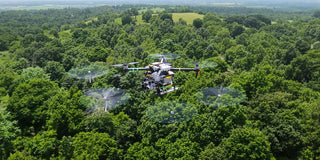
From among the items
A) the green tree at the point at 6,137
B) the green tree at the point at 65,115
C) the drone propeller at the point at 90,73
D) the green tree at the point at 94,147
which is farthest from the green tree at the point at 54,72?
the green tree at the point at 94,147

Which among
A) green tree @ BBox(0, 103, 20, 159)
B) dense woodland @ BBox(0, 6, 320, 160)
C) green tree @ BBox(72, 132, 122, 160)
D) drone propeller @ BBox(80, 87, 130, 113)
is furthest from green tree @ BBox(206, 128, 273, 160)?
green tree @ BBox(0, 103, 20, 159)

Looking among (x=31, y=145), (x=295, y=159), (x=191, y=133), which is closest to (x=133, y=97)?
(x=191, y=133)

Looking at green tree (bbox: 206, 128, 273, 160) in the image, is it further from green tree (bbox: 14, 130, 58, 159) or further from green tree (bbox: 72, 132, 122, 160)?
green tree (bbox: 14, 130, 58, 159)

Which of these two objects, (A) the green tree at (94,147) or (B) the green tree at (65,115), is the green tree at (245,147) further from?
(B) the green tree at (65,115)

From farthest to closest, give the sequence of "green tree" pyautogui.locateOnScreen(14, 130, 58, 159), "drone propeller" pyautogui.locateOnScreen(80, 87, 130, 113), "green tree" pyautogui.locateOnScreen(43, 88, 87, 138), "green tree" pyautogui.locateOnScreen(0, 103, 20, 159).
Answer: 1. "green tree" pyautogui.locateOnScreen(43, 88, 87, 138)
2. "drone propeller" pyautogui.locateOnScreen(80, 87, 130, 113)
3. "green tree" pyautogui.locateOnScreen(14, 130, 58, 159)
4. "green tree" pyautogui.locateOnScreen(0, 103, 20, 159)

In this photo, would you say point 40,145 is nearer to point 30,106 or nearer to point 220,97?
point 30,106
